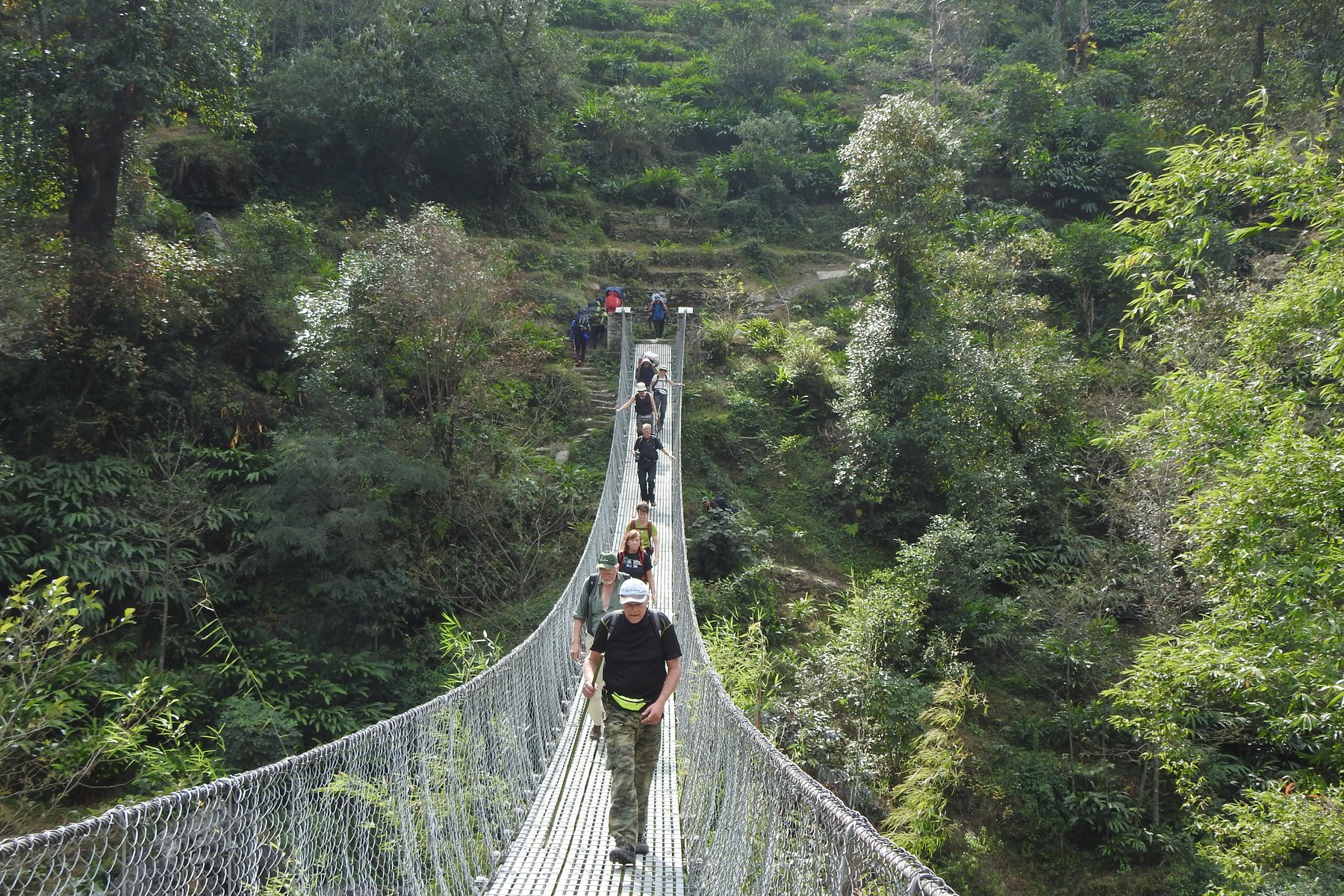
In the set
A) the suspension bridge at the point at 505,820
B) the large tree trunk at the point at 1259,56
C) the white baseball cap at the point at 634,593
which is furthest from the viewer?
the large tree trunk at the point at 1259,56

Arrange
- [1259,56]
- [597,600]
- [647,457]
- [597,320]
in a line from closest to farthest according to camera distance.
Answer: [597,600] → [647,457] → [1259,56] → [597,320]

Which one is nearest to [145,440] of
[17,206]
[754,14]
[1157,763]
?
[17,206]

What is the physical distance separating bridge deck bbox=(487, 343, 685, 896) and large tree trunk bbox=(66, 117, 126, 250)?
6.72 metres

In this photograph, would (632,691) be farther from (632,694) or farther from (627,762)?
(627,762)

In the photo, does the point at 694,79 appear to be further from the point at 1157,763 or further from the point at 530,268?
the point at 1157,763

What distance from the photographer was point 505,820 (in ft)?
12.3

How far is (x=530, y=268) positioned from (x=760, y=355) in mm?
4335

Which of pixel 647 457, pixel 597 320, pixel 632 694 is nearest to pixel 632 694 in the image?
pixel 632 694

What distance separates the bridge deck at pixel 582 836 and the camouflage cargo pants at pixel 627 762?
0.16 m

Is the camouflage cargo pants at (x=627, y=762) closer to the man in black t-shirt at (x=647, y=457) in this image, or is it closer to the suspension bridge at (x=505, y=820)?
the suspension bridge at (x=505, y=820)

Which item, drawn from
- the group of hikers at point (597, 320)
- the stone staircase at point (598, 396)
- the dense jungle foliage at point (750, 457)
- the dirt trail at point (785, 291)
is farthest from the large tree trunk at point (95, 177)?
the dirt trail at point (785, 291)

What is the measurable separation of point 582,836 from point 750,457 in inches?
365

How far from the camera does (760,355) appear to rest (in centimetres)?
1484

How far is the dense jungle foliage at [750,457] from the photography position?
17.6 ft
